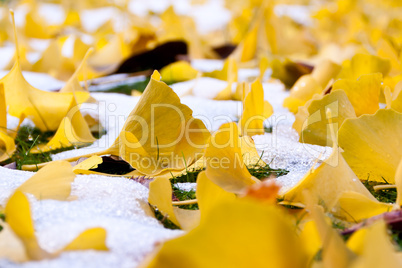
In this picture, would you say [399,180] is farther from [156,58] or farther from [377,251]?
[156,58]

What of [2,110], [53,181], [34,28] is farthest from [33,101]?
[34,28]

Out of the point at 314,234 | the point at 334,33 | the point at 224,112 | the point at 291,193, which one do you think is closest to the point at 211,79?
the point at 224,112

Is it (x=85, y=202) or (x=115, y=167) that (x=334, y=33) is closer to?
(x=115, y=167)

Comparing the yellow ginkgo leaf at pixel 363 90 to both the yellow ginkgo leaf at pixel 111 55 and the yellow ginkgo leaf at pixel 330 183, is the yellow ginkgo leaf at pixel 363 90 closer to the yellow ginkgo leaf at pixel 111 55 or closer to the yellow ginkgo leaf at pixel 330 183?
the yellow ginkgo leaf at pixel 330 183

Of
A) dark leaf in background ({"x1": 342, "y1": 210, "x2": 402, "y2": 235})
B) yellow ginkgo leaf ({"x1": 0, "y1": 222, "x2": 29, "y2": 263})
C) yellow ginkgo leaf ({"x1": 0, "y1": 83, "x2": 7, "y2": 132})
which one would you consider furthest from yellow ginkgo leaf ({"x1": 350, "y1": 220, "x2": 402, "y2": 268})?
yellow ginkgo leaf ({"x1": 0, "y1": 83, "x2": 7, "y2": 132})

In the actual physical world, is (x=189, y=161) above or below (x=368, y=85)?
below

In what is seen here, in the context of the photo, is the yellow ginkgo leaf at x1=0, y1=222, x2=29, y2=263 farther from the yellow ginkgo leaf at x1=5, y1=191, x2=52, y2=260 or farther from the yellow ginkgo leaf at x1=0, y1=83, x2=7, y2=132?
the yellow ginkgo leaf at x1=0, y1=83, x2=7, y2=132
